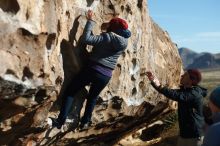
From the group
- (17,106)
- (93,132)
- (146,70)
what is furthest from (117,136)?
(17,106)

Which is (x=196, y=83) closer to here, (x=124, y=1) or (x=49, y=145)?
(x=124, y=1)

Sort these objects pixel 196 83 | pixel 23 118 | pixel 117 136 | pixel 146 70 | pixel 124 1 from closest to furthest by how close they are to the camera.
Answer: pixel 23 118
pixel 196 83
pixel 124 1
pixel 146 70
pixel 117 136

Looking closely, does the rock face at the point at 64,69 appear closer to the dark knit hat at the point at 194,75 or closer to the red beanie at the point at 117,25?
the red beanie at the point at 117,25

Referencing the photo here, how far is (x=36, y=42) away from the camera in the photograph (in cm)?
805

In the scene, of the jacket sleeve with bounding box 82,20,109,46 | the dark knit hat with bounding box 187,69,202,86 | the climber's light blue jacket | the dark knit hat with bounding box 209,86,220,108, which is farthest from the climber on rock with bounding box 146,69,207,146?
the dark knit hat with bounding box 209,86,220,108

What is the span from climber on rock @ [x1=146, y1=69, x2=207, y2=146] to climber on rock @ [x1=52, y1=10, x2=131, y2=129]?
4.72ft

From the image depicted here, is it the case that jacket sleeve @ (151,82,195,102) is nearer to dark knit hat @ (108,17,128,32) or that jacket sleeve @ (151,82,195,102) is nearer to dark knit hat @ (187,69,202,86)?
dark knit hat @ (187,69,202,86)

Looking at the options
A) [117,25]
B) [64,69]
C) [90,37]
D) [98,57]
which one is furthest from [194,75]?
[64,69]

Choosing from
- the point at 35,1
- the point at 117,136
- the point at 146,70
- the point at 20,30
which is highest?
the point at 35,1

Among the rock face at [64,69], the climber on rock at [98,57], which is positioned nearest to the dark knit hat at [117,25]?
the climber on rock at [98,57]

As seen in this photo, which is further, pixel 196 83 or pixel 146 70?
pixel 146 70

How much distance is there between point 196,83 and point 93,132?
360 cm

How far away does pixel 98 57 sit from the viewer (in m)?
9.12

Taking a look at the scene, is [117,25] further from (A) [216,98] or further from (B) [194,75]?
(A) [216,98]
